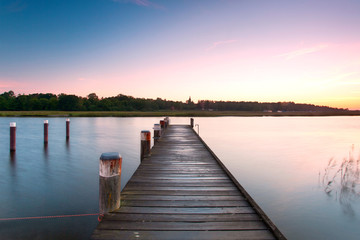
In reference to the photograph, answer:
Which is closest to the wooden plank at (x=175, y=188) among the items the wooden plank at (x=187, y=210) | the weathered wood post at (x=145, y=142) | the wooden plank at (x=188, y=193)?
the wooden plank at (x=188, y=193)

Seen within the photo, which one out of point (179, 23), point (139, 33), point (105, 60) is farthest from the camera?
point (105, 60)

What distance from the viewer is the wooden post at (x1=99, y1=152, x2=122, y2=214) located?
2.88 m

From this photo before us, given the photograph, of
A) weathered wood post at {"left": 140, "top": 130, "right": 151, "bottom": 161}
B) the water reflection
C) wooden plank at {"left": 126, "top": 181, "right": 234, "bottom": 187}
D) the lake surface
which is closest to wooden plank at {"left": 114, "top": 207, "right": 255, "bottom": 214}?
wooden plank at {"left": 126, "top": 181, "right": 234, "bottom": 187}

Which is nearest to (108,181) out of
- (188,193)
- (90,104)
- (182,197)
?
(182,197)

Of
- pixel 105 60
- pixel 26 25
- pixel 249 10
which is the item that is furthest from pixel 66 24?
pixel 249 10

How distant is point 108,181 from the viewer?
290cm

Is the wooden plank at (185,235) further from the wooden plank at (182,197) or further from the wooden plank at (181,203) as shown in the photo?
the wooden plank at (182,197)

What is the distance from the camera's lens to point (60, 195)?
6.21 meters

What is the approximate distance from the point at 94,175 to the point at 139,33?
19.2 m

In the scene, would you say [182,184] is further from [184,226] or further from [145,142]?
[145,142]

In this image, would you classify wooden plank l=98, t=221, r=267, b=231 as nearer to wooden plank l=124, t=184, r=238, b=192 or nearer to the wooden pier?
the wooden pier

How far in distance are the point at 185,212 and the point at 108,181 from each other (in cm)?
122

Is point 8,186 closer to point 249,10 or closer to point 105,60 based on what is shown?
point 249,10

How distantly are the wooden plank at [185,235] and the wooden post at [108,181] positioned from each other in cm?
47
